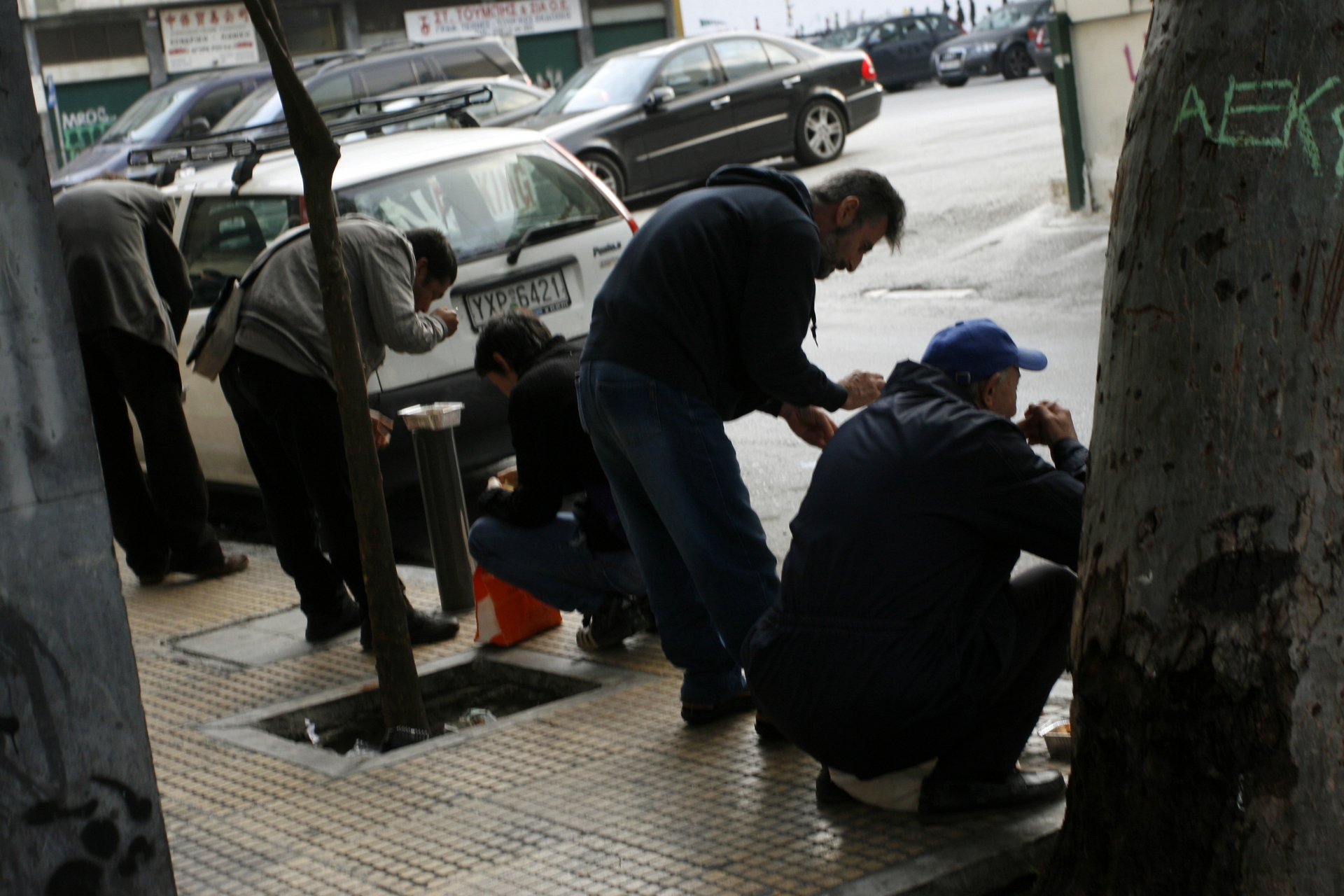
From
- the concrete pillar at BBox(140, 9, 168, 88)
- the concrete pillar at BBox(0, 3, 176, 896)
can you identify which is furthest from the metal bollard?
the concrete pillar at BBox(140, 9, 168, 88)

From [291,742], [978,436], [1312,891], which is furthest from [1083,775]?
[291,742]

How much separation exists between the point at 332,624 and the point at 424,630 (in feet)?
1.51

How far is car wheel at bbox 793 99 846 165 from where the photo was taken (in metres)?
17.9

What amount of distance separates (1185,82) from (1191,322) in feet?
1.33

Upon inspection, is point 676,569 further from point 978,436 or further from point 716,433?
point 978,436

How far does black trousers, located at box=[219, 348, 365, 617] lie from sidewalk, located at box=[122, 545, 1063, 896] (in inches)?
26.4

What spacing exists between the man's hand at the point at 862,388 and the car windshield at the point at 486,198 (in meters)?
3.06

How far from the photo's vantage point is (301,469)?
5.43m

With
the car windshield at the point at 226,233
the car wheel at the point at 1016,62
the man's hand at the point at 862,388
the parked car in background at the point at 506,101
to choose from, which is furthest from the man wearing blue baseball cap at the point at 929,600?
the car wheel at the point at 1016,62

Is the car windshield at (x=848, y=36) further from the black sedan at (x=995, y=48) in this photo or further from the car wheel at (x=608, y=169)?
the car wheel at (x=608, y=169)

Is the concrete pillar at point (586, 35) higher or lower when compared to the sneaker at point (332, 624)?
higher

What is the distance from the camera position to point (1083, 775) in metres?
3.00

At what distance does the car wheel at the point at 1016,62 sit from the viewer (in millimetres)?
28547

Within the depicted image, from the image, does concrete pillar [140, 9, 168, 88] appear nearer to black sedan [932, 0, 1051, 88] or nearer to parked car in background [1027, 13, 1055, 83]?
black sedan [932, 0, 1051, 88]
